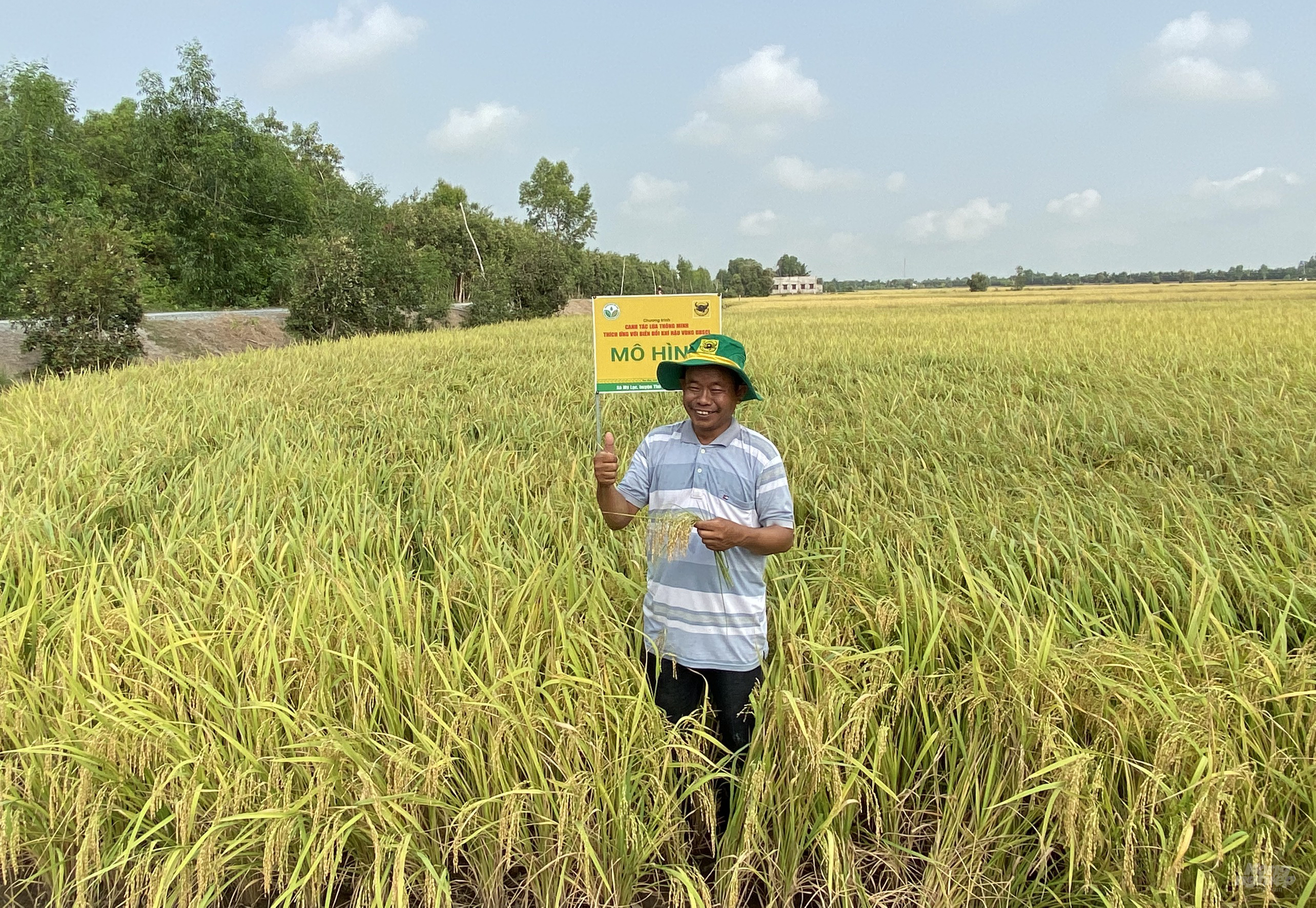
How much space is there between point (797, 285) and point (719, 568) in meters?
136

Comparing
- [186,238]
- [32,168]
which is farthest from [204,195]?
[32,168]

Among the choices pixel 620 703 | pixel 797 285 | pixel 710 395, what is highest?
pixel 797 285

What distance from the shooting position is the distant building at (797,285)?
127 metres

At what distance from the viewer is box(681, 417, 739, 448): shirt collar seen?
185cm

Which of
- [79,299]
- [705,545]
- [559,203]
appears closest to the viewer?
[705,545]

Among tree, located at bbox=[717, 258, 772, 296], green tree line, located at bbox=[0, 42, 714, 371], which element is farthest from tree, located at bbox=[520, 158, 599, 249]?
tree, located at bbox=[717, 258, 772, 296]

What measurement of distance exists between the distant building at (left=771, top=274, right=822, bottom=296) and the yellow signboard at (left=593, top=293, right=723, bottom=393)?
124 meters

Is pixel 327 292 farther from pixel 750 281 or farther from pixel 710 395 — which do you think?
pixel 750 281

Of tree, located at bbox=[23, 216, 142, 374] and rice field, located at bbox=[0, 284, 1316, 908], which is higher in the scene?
tree, located at bbox=[23, 216, 142, 374]

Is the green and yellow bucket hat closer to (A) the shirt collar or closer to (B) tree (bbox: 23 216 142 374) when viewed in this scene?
(A) the shirt collar

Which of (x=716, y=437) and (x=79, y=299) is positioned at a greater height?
(x=79, y=299)

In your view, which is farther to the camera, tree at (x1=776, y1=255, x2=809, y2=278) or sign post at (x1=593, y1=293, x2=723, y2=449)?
tree at (x1=776, y1=255, x2=809, y2=278)

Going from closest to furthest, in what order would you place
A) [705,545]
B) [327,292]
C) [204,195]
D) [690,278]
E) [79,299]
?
1. [705,545]
2. [79,299]
3. [327,292]
4. [204,195]
5. [690,278]

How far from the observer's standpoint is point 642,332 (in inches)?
173
